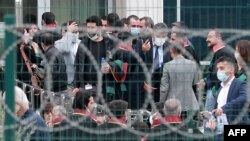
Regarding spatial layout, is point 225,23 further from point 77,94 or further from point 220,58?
point 77,94

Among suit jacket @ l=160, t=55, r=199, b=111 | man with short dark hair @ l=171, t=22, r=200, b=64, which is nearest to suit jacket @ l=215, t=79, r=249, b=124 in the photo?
suit jacket @ l=160, t=55, r=199, b=111

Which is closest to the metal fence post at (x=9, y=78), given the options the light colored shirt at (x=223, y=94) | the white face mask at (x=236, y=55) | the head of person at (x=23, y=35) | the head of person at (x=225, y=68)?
the head of person at (x=23, y=35)

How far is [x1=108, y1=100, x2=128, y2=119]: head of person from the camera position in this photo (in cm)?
1180

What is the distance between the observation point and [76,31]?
12.2 metres

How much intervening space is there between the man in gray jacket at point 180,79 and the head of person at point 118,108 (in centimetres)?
46

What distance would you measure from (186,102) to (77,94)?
3.90ft

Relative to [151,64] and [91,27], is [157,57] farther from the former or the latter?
[91,27]

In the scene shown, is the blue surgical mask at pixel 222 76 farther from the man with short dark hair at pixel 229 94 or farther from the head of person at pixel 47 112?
the head of person at pixel 47 112

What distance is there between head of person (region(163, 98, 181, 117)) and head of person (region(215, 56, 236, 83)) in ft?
1.91

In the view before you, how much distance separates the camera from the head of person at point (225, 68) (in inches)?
484

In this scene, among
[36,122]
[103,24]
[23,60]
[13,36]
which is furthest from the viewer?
[103,24]

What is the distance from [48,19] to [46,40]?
253cm

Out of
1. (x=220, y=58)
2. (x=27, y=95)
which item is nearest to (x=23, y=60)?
(x=27, y=95)

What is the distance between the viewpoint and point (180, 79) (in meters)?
12.1
